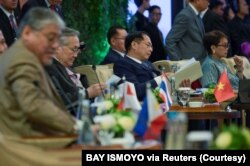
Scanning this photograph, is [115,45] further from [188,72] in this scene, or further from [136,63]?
[188,72]

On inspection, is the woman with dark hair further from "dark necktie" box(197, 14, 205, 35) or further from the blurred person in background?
the blurred person in background

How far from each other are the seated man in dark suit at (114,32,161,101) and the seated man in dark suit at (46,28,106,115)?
752mm

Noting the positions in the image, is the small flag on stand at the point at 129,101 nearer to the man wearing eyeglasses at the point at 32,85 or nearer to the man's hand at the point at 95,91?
the man wearing eyeglasses at the point at 32,85

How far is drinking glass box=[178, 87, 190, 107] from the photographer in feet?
30.6

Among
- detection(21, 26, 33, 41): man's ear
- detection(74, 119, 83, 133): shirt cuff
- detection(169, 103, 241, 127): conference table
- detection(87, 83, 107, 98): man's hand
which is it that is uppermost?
detection(21, 26, 33, 41): man's ear

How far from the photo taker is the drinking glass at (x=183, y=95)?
9328 mm

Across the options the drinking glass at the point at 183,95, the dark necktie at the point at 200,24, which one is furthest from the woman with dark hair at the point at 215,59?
the drinking glass at the point at 183,95

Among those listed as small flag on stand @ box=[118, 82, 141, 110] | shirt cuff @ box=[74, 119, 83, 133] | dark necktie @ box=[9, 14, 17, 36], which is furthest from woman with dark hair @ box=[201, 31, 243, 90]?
shirt cuff @ box=[74, 119, 83, 133]

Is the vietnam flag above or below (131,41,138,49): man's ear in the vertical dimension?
below

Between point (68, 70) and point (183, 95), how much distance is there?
4.30ft

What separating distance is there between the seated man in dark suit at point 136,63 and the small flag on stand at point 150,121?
4.39 metres

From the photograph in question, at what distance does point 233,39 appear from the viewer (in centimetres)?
1322

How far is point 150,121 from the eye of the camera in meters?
5.25

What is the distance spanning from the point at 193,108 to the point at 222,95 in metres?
0.41
